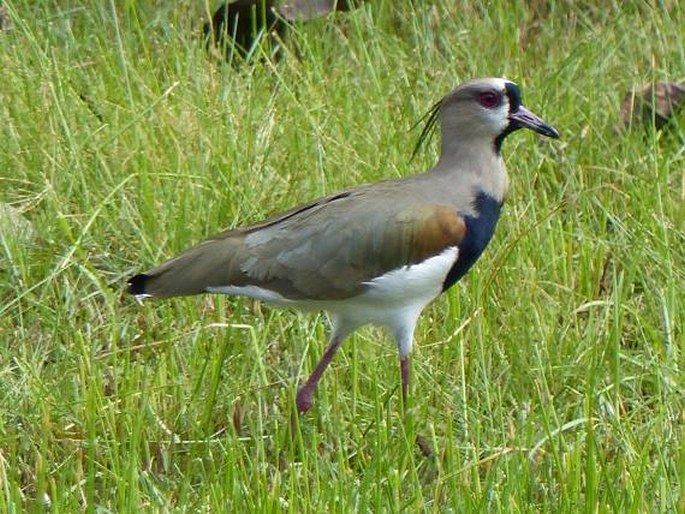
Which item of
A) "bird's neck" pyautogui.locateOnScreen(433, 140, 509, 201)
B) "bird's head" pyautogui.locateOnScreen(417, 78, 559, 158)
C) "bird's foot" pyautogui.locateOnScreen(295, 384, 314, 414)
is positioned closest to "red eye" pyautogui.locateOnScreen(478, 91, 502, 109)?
"bird's head" pyautogui.locateOnScreen(417, 78, 559, 158)

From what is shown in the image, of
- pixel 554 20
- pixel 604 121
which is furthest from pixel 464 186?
pixel 554 20

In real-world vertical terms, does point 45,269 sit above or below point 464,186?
below

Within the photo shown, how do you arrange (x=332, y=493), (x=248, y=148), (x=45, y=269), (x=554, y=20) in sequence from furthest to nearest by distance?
1. (x=554, y=20)
2. (x=248, y=148)
3. (x=45, y=269)
4. (x=332, y=493)

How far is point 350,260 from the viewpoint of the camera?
4664mm

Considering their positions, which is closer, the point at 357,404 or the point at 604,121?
the point at 357,404

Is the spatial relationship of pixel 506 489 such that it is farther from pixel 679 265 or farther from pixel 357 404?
pixel 679 265

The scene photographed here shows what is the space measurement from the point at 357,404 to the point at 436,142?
59.8 inches

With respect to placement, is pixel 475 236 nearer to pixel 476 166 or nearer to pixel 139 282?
pixel 476 166

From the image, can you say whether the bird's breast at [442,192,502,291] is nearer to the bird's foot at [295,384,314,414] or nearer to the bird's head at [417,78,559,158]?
the bird's head at [417,78,559,158]

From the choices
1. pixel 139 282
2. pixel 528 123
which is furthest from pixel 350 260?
pixel 528 123

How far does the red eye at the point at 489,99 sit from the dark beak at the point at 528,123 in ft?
0.19

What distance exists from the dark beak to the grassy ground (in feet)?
1.24

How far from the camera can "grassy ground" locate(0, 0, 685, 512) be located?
416cm

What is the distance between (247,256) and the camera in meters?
4.66
